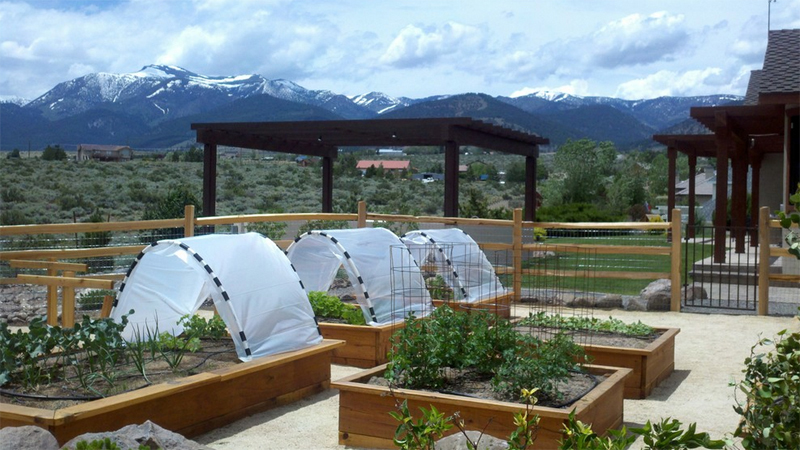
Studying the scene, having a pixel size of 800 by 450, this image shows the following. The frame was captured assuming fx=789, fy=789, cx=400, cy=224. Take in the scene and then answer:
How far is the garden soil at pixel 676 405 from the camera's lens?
17.7 feet

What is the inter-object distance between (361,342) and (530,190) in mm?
12945

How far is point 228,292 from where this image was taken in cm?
630

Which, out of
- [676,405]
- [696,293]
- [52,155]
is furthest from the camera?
[52,155]

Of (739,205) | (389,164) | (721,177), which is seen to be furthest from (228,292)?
(389,164)

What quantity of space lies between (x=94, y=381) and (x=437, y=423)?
3.16 m

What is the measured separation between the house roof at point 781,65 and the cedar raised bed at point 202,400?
32.9 feet

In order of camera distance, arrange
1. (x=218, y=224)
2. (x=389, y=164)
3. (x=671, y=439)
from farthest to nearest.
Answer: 1. (x=389, y=164)
2. (x=218, y=224)
3. (x=671, y=439)

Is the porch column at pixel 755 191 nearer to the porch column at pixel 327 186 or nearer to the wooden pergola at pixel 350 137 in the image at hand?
the wooden pergola at pixel 350 137

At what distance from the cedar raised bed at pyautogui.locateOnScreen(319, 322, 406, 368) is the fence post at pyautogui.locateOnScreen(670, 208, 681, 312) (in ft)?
17.1

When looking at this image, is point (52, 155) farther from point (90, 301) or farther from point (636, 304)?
point (636, 304)

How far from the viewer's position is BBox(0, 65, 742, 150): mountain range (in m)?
86.8

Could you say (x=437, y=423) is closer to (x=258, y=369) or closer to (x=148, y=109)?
(x=258, y=369)

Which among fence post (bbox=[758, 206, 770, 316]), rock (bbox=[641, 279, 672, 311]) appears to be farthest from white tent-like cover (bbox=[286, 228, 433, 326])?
fence post (bbox=[758, 206, 770, 316])

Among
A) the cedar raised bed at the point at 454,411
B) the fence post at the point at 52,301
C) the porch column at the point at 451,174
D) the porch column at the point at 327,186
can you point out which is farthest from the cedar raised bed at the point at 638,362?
the porch column at the point at 327,186
